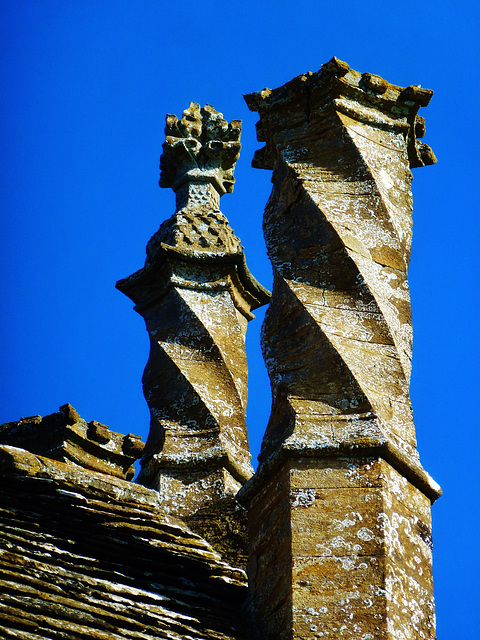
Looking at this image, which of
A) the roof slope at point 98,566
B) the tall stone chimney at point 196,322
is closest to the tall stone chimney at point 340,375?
the roof slope at point 98,566

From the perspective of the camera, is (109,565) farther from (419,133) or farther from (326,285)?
(419,133)

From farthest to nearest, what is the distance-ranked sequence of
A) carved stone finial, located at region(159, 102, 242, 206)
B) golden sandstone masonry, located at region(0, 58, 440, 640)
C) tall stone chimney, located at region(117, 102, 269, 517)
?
carved stone finial, located at region(159, 102, 242, 206), tall stone chimney, located at region(117, 102, 269, 517), golden sandstone masonry, located at region(0, 58, 440, 640)

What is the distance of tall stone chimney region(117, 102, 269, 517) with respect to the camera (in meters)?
7.97

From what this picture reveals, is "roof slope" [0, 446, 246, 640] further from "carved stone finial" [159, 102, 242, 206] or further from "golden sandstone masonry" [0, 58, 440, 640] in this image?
"carved stone finial" [159, 102, 242, 206]

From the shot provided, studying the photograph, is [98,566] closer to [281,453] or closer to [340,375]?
[281,453]

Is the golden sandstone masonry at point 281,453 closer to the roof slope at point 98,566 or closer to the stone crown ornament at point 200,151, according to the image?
the roof slope at point 98,566

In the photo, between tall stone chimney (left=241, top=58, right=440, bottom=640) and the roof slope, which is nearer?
the roof slope

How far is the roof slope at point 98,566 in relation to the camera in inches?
213

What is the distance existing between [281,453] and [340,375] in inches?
19.5

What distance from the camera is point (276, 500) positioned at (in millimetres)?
6230

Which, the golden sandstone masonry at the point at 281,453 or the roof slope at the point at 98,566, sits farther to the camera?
the golden sandstone masonry at the point at 281,453

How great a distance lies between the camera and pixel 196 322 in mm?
8695

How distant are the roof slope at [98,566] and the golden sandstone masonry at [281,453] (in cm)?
1

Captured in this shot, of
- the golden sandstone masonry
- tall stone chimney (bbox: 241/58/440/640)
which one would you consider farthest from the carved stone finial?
tall stone chimney (bbox: 241/58/440/640)
